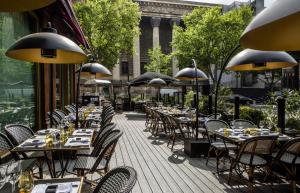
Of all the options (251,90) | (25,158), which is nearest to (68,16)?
(25,158)

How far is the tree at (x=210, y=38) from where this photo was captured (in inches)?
1149

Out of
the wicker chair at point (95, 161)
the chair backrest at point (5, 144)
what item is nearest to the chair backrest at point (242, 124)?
the wicker chair at point (95, 161)

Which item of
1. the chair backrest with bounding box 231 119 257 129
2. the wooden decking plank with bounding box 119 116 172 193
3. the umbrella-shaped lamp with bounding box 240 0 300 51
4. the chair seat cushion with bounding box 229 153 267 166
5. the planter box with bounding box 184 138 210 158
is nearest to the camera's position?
the umbrella-shaped lamp with bounding box 240 0 300 51

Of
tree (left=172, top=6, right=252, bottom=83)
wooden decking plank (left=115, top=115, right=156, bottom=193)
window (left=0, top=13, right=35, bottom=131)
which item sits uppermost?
tree (left=172, top=6, right=252, bottom=83)

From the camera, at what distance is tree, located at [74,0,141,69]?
23281 millimetres

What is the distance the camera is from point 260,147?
5.40 metres

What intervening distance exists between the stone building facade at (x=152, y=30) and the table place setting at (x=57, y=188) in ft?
144

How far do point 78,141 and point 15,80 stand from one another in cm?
379

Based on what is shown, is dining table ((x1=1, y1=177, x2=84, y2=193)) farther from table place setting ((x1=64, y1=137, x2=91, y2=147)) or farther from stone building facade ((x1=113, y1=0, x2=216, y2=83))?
stone building facade ((x1=113, y1=0, x2=216, y2=83))

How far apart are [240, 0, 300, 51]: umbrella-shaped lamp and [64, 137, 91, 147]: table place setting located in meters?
3.09

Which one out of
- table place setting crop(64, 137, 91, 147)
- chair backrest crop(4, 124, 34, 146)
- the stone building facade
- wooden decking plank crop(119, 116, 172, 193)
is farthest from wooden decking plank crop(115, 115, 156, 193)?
the stone building facade

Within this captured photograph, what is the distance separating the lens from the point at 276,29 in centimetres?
327

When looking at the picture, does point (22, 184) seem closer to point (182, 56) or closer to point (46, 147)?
point (46, 147)

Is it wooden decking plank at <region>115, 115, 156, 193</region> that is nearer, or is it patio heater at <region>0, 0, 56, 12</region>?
patio heater at <region>0, 0, 56, 12</region>
